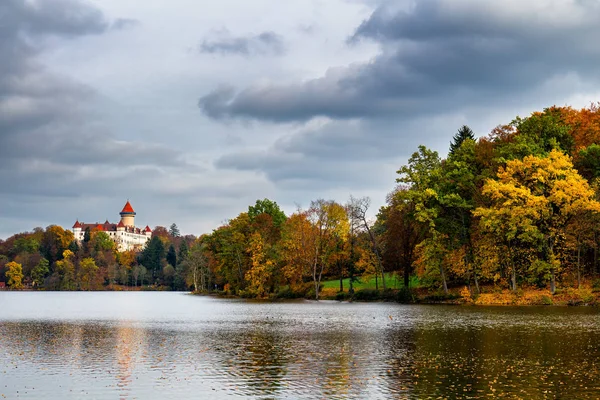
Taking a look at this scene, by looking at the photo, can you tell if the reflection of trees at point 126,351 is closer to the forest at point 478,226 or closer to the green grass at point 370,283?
the forest at point 478,226

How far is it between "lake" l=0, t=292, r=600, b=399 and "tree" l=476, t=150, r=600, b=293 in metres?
24.2

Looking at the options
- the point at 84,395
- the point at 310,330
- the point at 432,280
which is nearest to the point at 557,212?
the point at 432,280

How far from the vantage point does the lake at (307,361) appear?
21.5 metres

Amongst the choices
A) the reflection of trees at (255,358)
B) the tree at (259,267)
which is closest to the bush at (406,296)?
the tree at (259,267)

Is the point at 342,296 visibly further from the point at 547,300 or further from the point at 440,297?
the point at 547,300

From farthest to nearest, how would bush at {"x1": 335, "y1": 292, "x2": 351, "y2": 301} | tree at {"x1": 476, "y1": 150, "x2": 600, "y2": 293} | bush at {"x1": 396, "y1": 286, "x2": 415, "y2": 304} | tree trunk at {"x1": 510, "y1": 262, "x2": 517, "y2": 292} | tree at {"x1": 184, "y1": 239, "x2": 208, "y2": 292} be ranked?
tree at {"x1": 184, "y1": 239, "x2": 208, "y2": 292}, bush at {"x1": 335, "y1": 292, "x2": 351, "y2": 301}, bush at {"x1": 396, "y1": 286, "x2": 415, "y2": 304}, tree trunk at {"x1": 510, "y1": 262, "x2": 517, "y2": 292}, tree at {"x1": 476, "y1": 150, "x2": 600, "y2": 293}

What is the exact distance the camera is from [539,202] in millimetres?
69188

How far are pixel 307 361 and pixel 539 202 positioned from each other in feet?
159

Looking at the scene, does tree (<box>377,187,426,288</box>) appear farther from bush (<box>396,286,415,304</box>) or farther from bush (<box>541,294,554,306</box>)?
bush (<box>541,294,554,306</box>)

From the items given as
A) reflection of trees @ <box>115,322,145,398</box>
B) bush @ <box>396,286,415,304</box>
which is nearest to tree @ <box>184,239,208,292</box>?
bush @ <box>396,286,415,304</box>

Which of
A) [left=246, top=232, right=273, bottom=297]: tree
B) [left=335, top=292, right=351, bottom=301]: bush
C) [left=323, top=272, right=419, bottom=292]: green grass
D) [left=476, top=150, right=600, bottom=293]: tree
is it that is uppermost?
[left=476, top=150, right=600, bottom=293]: tree

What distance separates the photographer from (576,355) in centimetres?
2900

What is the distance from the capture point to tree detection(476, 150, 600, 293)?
227 feet

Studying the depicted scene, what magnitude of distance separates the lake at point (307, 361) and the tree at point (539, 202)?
952 inches
